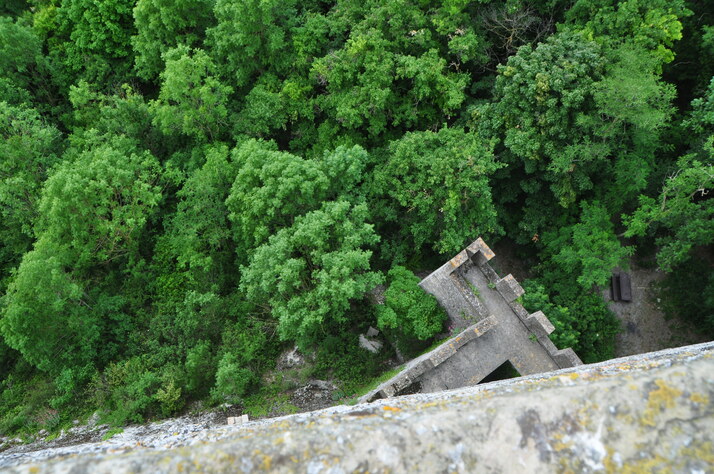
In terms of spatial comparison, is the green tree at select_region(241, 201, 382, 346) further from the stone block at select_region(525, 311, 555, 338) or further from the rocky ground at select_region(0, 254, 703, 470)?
the stone block at select_region(525, 311, 555, 338)

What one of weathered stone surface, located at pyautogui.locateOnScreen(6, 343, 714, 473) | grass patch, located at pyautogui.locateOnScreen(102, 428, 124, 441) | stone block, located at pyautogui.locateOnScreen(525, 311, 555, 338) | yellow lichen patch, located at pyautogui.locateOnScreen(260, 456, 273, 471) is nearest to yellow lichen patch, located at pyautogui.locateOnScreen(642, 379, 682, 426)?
weathered stone surface, located at pyautogui.locateOnScreen(6, 343, 714, 473)

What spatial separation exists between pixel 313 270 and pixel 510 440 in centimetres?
850

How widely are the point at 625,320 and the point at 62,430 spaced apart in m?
20.6

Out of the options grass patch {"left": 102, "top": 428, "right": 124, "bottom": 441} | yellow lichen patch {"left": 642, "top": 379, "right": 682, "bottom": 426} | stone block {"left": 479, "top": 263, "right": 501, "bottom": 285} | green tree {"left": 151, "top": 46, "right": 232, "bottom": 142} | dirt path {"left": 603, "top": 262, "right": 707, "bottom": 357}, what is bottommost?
dirt path {"left": 603, "top": 262, "right": 707, "bottom": 357}

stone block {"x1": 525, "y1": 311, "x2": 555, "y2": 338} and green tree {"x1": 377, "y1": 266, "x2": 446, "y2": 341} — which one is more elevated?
green tree {"x1": 377, "y1": 266, "x2": 446, "y2": 341}

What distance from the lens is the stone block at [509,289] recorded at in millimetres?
12531

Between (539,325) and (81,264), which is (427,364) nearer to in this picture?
(539,325)

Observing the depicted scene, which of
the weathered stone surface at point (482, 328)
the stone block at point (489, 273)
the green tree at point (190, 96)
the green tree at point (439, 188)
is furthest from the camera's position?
the green tree at point (190, 96)

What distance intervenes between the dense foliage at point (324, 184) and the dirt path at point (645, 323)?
2.13 feet

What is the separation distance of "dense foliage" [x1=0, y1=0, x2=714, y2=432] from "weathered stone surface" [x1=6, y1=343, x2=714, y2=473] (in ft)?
22.7

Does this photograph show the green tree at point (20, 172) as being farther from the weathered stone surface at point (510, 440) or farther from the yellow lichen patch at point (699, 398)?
the yellow lichen patch at point (699, 398)

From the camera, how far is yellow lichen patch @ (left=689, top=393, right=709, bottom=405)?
4.66 m

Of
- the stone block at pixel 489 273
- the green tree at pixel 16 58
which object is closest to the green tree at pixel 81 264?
the green tree at pixel 16 58

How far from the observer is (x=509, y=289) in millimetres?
12617
